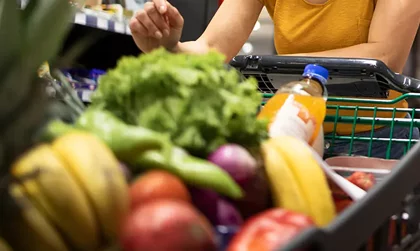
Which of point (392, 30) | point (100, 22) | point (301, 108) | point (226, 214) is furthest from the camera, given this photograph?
point (100, 22)

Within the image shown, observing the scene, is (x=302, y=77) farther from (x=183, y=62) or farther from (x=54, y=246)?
(x=54, y=246)

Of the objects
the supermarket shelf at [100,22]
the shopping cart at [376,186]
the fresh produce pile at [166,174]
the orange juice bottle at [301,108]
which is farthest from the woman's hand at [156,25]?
the supermarket shelf at [100,22]

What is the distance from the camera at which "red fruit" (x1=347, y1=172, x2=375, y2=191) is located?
800 mm

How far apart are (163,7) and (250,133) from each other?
0.60 meters

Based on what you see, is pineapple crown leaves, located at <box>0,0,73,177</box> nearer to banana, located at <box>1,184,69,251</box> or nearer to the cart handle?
banana, located at <box>1,184,69,251</box>

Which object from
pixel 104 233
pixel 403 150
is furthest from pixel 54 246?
pixel 403 150

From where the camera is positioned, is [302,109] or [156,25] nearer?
[302,109]

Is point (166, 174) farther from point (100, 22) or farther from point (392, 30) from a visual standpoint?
point (100, 22)

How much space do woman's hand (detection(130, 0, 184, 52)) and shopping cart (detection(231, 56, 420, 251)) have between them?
0.51 feet

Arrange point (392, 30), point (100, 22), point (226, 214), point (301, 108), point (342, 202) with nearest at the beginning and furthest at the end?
point (226, 214) → point (342, 202) → point (301, 108) → point (392, 30) → point (100, 22)

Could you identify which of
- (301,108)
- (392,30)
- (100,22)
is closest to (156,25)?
(301,108)

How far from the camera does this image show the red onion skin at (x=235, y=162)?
519 mm

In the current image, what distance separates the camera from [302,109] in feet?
2.63

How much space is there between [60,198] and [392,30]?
1.15 m
